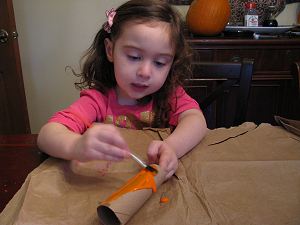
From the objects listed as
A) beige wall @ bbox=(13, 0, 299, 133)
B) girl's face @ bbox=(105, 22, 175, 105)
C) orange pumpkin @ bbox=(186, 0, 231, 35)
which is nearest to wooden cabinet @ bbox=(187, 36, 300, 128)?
orange pumpkin @ bbox=(186, 0, 231, 35)

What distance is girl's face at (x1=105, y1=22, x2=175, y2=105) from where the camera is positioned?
727 millimetres

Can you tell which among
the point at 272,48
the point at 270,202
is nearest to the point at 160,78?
the point at 270,202

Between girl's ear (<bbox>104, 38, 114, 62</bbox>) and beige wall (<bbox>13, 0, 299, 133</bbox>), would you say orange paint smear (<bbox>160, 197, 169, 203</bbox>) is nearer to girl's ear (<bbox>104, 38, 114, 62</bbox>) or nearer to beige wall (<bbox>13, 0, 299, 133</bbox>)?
girl's ear (<bbox>104, 38, 114, 62</bbox>)

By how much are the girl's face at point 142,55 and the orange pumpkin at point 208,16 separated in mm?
1074

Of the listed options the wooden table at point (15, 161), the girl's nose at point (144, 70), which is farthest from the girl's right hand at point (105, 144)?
the girl's nose at point (144, 70)

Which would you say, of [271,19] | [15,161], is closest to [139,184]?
[15,161]

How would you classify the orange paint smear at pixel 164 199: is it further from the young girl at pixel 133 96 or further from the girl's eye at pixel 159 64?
the girl's eye at pixel 159 64

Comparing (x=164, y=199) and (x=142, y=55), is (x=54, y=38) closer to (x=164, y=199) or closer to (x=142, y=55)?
(x=142, y=55)

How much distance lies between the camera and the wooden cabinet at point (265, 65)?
1764mm

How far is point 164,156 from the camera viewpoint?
0.55 m

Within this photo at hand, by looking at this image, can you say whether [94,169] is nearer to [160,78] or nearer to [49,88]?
[160,78]

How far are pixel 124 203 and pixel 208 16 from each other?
1.54 m

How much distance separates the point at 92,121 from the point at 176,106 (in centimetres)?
23

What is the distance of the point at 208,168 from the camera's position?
57 cm
